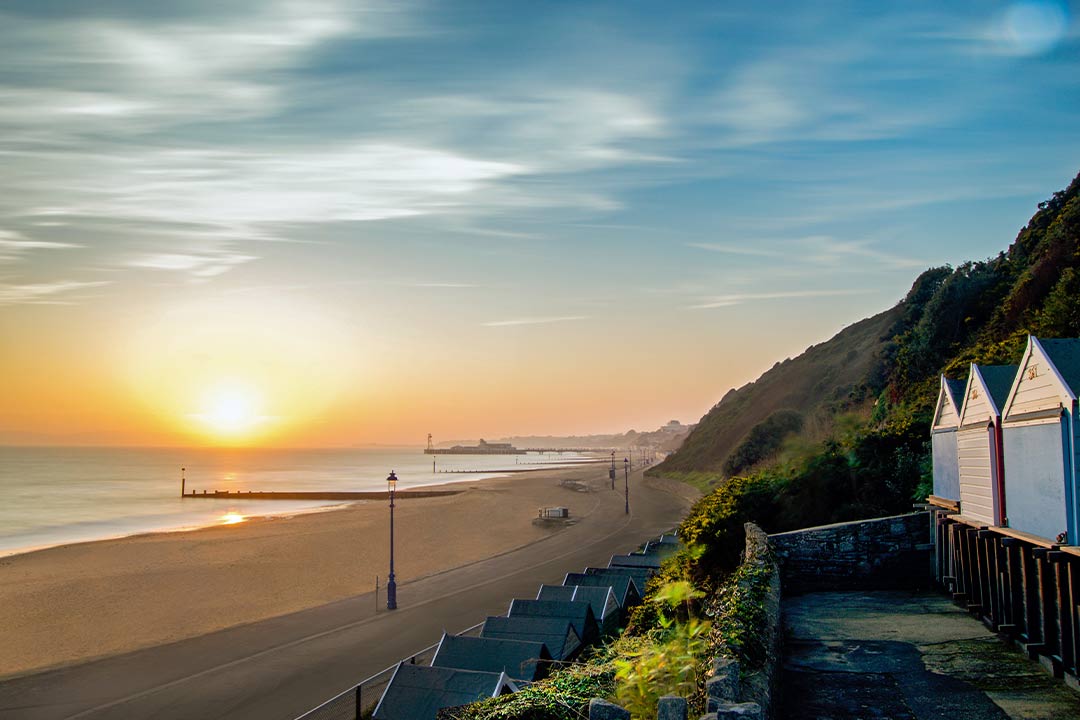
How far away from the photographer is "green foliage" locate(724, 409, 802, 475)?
53.1 meters

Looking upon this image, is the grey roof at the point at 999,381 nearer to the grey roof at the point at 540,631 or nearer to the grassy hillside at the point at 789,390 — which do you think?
the grey roof at the point at 540,631

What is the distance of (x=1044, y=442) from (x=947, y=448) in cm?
557

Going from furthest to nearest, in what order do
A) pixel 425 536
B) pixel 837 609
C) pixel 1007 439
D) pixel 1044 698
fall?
pixel 425 536
pixel 837 609
pixel 1007 439
pixel 1044 698

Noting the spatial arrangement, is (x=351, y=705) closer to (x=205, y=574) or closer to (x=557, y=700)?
(x=557, y=700)

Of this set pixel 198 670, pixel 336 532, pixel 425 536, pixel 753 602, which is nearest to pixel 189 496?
pixel 336 532

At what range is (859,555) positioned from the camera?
50.5 feet

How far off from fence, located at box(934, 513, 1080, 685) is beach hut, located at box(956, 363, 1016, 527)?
10.6 inches

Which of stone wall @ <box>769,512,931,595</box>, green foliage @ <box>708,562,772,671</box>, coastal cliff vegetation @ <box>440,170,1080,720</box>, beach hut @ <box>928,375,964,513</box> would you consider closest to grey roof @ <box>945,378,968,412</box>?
beach hut @ <box>928,375,964,513</box>

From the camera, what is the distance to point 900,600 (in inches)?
555

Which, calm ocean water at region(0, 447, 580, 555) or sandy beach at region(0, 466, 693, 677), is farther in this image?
calm ocean water at region(0, 447, 580, 555)

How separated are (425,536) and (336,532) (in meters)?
7.81

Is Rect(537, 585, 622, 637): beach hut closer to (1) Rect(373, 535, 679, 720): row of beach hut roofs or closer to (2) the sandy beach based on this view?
(1) Rect(373, 535, 679, 720): row of beach hut roofs

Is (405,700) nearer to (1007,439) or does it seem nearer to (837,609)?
(837,609)

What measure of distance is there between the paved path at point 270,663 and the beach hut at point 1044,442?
15.9m
